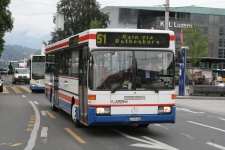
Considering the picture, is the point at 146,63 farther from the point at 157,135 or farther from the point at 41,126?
the point at 41,126

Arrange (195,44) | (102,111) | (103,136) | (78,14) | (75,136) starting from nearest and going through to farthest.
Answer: (102,111)
(75,136)
(103,136)
(195,44)
(78,14)

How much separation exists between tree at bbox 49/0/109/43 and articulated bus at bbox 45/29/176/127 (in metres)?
61.1

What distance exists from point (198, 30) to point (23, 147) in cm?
4565

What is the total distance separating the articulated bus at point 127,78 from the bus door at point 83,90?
0.09 ft

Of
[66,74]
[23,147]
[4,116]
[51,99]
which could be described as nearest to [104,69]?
[23,147]

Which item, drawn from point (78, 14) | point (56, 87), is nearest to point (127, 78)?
point (56, 87)

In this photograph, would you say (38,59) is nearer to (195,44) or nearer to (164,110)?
(164,110)

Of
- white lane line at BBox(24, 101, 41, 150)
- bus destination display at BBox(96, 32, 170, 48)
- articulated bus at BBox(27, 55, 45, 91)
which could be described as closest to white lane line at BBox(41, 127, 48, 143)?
white lane line at BBox(24, 101, 41, 150)

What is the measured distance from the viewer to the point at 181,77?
3045cm

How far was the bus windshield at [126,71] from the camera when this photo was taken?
34.6 ft

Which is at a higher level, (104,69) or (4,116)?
(104,69)

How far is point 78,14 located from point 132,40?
6245cm

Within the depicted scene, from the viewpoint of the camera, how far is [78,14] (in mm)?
72250

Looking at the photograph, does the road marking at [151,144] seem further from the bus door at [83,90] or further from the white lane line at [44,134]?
the white lane line at [44,134]
